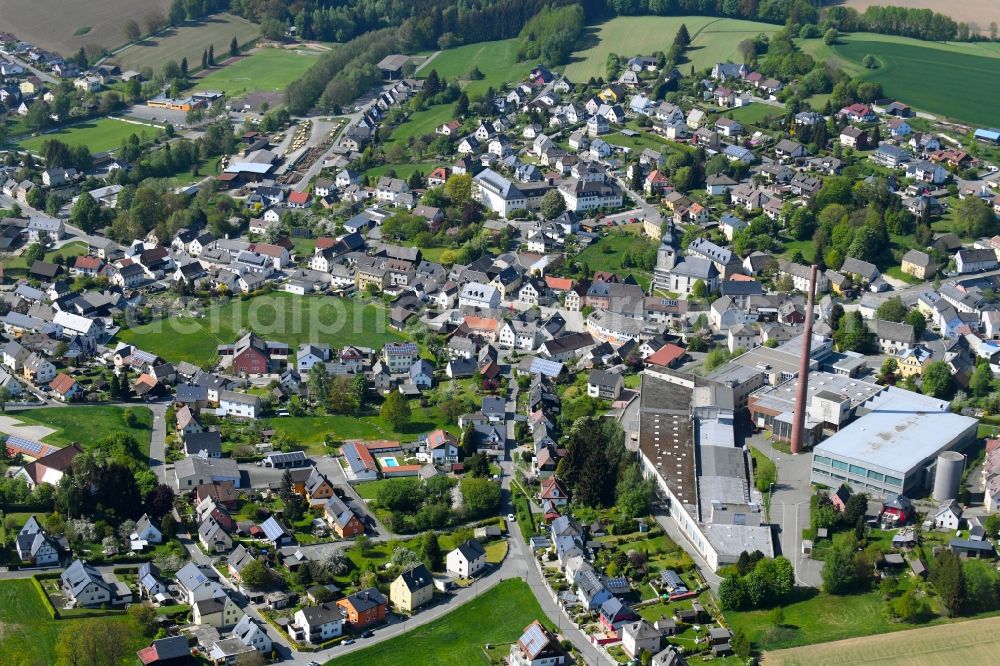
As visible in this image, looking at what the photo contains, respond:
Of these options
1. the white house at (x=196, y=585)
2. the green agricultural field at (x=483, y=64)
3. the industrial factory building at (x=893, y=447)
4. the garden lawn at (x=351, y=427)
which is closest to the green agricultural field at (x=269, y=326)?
the garden lawn at (x=351, y=427)

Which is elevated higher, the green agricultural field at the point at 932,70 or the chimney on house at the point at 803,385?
the green agricultural field at the point at 932,70

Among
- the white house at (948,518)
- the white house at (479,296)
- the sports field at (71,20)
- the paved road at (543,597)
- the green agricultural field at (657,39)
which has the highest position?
the sports field at (71,20)

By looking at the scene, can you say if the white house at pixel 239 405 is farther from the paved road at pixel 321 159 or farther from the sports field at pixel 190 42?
the sports field at pixel 190 42

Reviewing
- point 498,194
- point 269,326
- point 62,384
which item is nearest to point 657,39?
point 498,194

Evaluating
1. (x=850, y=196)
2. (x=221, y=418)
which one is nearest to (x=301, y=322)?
(x=221, y=418)

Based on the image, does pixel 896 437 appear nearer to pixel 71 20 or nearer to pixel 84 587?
pixel 84 587

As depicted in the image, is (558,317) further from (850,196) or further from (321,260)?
(850,196)
